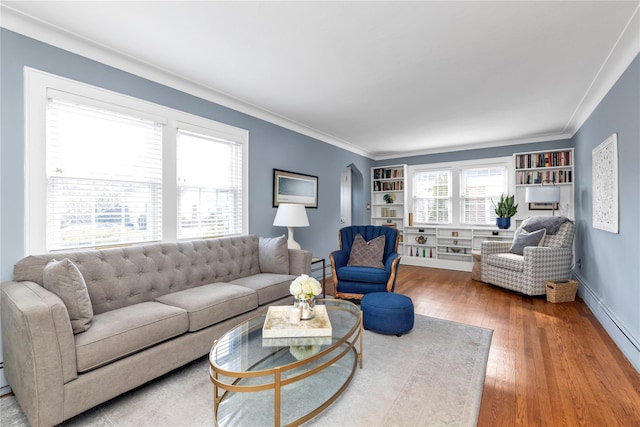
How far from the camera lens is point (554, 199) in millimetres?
4570

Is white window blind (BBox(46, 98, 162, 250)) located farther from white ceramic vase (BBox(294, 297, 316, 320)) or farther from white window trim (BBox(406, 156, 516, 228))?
white window trim (BBox(406, 156, 516, 228))

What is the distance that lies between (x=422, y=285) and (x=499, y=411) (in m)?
3.02

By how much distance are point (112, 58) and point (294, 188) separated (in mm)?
2564

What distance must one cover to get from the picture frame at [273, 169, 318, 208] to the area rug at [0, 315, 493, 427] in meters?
2.36

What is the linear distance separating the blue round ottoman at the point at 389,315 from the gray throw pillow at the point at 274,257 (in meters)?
1.03

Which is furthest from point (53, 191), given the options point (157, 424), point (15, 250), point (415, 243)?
point (415, 243)

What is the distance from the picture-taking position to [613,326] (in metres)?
2.77

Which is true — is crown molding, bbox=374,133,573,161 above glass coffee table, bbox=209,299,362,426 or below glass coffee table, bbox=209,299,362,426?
above

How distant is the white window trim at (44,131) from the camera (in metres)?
2.07

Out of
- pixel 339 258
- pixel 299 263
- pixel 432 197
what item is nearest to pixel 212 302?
pixel 299 263

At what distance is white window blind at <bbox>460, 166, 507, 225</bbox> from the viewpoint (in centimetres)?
575

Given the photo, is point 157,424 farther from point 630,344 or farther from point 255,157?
point 630,344

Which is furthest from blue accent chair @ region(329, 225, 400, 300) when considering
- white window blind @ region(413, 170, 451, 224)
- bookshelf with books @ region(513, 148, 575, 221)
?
bookshelf with books @ region(513, 148, 575, 221)

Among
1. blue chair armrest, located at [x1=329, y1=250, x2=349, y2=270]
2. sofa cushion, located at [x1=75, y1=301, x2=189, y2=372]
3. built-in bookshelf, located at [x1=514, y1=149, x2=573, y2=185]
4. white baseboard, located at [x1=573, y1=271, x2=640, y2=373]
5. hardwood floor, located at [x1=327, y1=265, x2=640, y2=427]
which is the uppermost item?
built-in bookshelf, located at [x1=514, y1=149, x2=573, y2=185]
